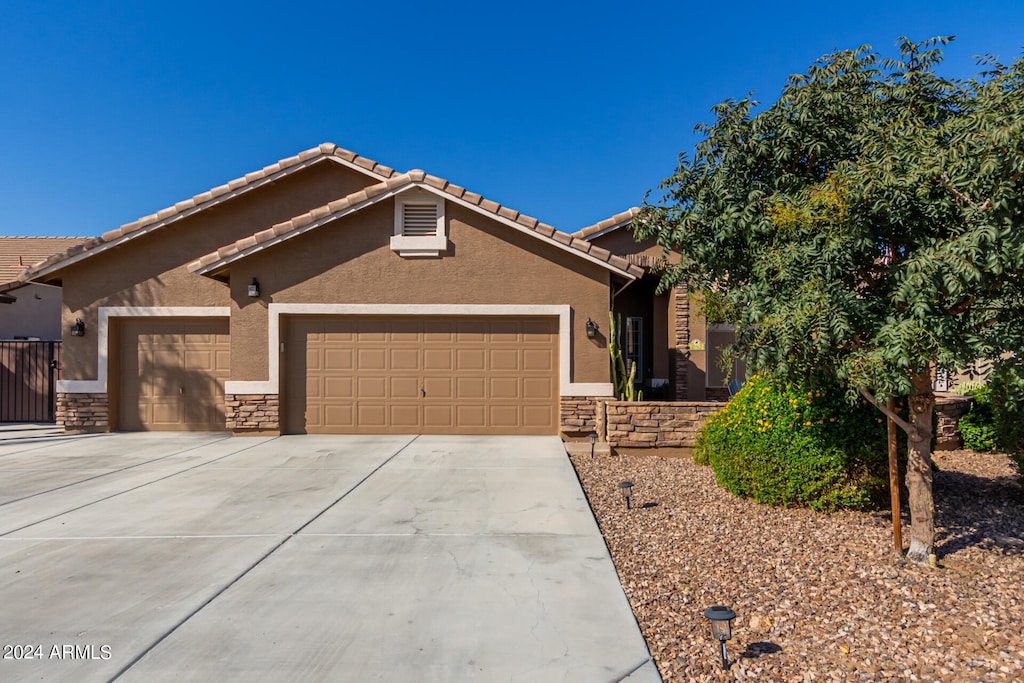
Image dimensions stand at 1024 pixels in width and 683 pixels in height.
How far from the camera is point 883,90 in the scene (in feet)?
14.8

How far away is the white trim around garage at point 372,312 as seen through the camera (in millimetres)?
10742

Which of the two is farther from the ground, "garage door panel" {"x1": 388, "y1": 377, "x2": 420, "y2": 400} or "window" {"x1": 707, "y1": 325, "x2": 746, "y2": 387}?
"window" {"x1": 707, "y1": 325, "x2": 746, "y2": 387}

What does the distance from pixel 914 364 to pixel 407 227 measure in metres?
8.79

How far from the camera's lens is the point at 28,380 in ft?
43.4

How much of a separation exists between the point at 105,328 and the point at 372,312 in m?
5.72

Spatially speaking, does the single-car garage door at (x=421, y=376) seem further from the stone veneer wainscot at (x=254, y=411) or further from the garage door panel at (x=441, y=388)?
the stone veneer wainscot at (x=254, y=411)

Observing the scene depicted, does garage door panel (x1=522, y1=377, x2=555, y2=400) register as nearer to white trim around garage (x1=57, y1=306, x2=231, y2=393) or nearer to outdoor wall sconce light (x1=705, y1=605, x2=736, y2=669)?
white trim around garage (x1=57, y1=306, x2=231, y2=393)

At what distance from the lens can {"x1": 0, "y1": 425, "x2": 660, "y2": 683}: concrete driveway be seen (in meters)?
3.28

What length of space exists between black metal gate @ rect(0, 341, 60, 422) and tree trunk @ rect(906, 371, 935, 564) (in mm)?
16033

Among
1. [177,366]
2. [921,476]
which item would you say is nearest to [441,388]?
[177,366]

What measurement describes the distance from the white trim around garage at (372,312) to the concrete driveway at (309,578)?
2.90 metres

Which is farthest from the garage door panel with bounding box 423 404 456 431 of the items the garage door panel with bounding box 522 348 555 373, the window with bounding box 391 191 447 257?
the window with bounding box 391 191 447 257

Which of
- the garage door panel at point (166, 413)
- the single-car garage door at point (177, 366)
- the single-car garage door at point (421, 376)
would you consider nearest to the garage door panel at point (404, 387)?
the single-car garage door at point (421, 376)

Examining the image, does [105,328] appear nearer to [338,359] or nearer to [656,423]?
[338,359]
